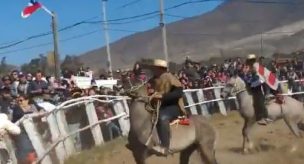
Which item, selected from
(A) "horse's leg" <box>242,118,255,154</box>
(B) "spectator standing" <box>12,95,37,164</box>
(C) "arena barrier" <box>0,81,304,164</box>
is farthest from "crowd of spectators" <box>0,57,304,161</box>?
(A) "horse's leg" <box>242,118,255,154</box>

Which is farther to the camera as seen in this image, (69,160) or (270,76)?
(270,76)

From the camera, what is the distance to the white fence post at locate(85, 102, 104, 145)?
53.9 ft

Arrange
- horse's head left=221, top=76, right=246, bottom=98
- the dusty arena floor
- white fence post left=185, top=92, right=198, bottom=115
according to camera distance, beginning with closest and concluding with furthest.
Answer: the dusty arena floor, horse's head left=221, top=76, right=246, bottom=98, white fence post left=185, top=92, right=198, bottom=115

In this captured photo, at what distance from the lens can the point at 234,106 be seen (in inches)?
1063

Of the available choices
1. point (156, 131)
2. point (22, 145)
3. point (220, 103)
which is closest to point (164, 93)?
point (156, 131)

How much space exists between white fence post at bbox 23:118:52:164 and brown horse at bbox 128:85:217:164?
5.22 ft

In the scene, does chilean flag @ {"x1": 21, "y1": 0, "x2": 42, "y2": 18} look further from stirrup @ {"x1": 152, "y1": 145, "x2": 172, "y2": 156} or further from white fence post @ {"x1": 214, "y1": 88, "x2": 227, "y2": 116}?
stirrup @ {"x1": 152, "y1": 145, "x2": 172, "y2": 156}

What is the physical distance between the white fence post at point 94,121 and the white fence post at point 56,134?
8.89 ft

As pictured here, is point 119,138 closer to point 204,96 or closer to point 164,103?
point 164,103

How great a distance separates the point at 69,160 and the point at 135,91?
9.76 ft

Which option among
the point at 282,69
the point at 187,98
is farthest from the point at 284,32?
the point at 187,98

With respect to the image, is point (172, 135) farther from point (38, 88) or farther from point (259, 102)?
point (259, 102)

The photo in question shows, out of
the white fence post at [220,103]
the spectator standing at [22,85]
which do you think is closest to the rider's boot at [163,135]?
the spectator standing at [22,85]

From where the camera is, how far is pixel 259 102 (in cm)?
1703
